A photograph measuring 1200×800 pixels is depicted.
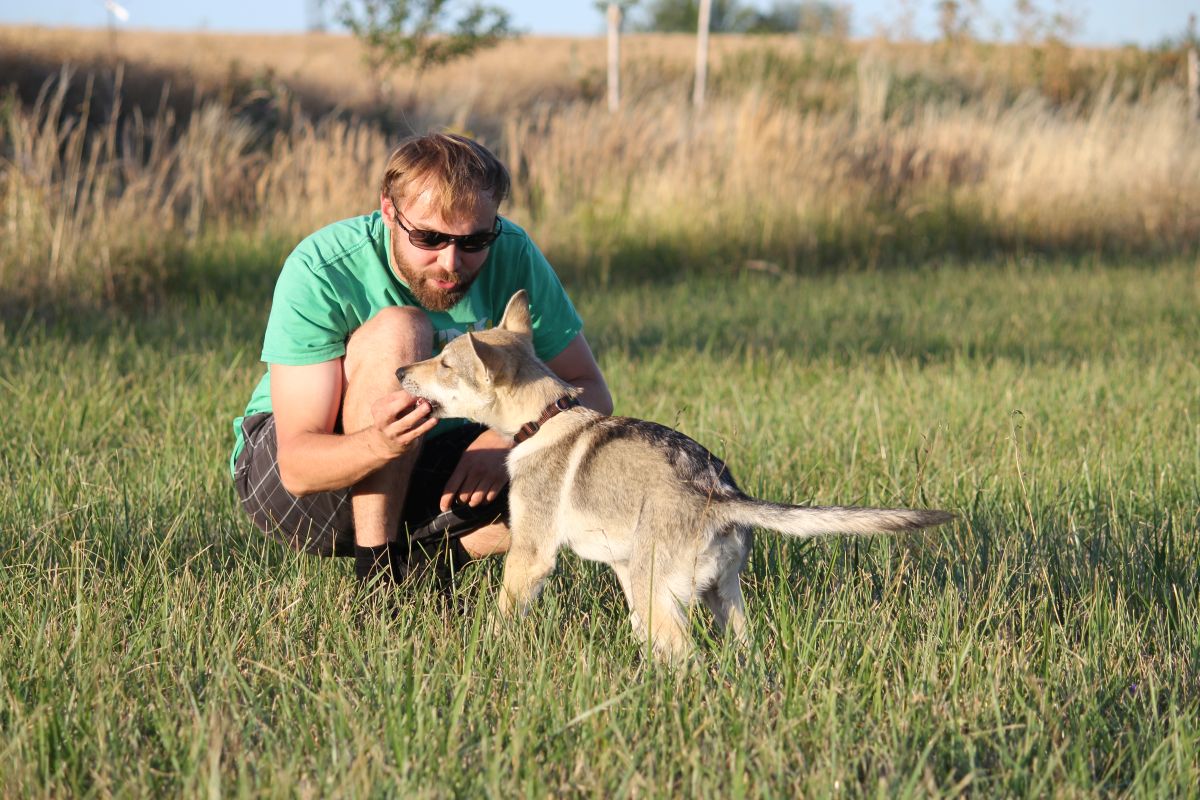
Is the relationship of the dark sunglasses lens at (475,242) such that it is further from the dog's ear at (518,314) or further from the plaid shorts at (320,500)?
the plaid shorts at (320,500)

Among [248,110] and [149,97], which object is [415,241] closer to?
[248,110]

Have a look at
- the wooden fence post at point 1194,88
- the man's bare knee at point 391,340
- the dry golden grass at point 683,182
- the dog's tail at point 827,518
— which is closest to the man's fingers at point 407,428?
the man's bare knee at point 391,340

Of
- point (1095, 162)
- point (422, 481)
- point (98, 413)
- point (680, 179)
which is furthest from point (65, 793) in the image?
point (1095, 162)

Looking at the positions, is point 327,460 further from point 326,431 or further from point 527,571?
point 527,571

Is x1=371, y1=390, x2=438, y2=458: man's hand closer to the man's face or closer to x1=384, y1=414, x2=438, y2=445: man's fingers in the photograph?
x1=384, y1=414, x2=438, y2=445: man's fingers

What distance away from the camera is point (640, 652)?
305 cm

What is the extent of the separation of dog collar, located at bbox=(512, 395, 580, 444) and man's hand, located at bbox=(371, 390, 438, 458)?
0.93 ft

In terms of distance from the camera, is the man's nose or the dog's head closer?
the dog's head

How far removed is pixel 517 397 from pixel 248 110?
12.9 m

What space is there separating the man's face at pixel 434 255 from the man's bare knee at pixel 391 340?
0.40ft

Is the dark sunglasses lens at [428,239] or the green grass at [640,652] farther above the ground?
the dark sunglasses lens at [428,239]

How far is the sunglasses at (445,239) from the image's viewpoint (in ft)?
11.1

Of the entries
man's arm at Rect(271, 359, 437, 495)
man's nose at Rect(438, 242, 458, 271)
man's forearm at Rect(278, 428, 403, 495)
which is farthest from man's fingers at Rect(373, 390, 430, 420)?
man's nose at Rect(438, 242, 458, 271)

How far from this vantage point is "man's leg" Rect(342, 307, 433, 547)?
3414 mm
